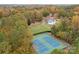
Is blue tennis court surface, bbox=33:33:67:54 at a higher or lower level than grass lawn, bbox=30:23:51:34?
lower

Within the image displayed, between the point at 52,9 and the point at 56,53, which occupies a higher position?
the point at 52,9

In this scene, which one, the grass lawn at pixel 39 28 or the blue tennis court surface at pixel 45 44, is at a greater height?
the grass lawn at pixel 39 28

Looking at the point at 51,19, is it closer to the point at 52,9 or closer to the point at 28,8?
the point at 52,9

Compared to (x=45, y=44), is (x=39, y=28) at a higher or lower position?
higher
